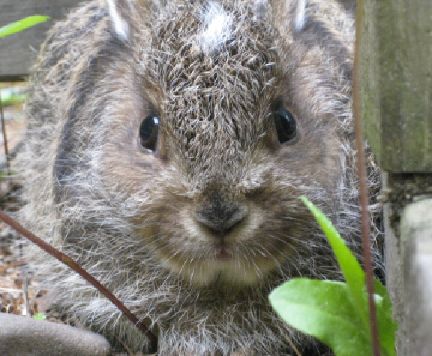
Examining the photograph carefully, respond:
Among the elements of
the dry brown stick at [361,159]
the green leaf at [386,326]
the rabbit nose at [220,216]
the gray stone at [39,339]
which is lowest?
the gray stone at [39,339]

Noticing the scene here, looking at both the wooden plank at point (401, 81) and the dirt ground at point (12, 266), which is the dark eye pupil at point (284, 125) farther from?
the dirt ground at point (12, 266)

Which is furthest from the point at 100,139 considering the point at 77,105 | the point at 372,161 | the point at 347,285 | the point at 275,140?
the point at 347,285

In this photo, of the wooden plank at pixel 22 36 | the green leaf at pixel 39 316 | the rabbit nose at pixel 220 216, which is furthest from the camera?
→ the wooden plank at pixel 22 36

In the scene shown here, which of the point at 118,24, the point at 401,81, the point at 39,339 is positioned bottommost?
the point at 39,339

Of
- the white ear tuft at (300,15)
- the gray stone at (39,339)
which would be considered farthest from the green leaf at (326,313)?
the white ear tuft at (300,15)

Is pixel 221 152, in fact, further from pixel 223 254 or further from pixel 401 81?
pixel 401 81

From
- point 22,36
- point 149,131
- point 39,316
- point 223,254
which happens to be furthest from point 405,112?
point 22,36

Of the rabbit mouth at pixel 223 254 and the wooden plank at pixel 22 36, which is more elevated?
the wooden plank at pixel 22 36
